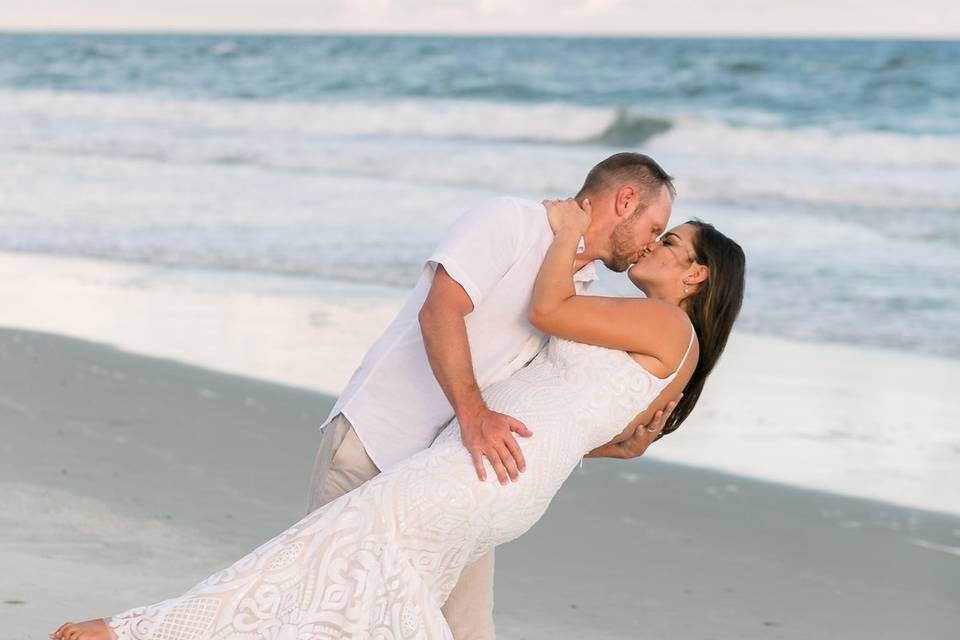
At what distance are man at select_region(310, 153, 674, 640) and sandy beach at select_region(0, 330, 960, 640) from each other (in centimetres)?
127

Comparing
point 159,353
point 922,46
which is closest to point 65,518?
point 159,353

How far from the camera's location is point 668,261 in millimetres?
3332

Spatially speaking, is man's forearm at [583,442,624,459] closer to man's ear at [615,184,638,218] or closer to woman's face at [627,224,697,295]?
woman's face at [627,224,697,295]

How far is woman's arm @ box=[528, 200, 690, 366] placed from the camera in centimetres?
310

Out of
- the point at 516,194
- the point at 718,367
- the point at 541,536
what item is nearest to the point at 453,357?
the point at 541,536

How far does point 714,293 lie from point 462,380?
0.70 meters

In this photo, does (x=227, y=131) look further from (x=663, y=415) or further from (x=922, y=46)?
(x=663, y=415)

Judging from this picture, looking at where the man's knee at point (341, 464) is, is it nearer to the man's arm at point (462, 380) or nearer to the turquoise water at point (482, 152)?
the man's arm at point (462, 380)

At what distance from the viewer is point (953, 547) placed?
5.48 m

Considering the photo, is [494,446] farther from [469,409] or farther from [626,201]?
[626,201]

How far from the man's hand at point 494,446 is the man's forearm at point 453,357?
44 millimetres

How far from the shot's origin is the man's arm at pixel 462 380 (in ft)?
9.74

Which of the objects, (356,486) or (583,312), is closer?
(583,312)

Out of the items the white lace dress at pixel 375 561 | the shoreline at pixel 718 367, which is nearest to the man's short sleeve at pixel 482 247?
the white lace dress at pixel 375 561
